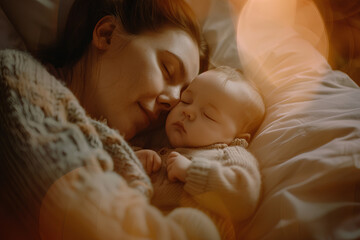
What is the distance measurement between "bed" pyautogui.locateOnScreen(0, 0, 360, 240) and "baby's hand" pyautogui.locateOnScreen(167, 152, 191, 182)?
158 millimetres

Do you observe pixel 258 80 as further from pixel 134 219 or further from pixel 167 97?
pixel 134 219

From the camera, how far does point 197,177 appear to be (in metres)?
0.52

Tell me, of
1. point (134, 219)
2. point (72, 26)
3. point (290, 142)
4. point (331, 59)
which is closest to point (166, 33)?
point (72, 26)

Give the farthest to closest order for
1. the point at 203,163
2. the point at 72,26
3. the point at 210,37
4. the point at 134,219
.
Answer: the point at 210,37 → the point at 72,26 → the point at 203,163 → the point at 134,219

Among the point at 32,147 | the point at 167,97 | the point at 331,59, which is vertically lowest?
the point at 331,59

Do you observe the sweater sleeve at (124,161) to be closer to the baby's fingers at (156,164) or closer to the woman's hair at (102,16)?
the baby's fingers at (156,164)

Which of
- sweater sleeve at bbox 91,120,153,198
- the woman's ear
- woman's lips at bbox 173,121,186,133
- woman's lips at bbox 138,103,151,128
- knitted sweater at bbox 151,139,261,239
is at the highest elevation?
the woman's ear

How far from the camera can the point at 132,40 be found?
67cm

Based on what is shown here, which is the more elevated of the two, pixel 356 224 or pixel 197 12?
pixel 197 12

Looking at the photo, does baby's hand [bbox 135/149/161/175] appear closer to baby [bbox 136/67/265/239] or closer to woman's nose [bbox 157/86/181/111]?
baby [bbox 136/67/265/239]

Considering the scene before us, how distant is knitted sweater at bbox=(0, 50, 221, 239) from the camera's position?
0.32 meters

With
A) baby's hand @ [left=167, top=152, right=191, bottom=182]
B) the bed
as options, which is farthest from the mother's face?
the bed

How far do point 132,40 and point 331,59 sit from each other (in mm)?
865

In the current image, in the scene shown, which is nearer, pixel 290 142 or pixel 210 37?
pixel 290 142
